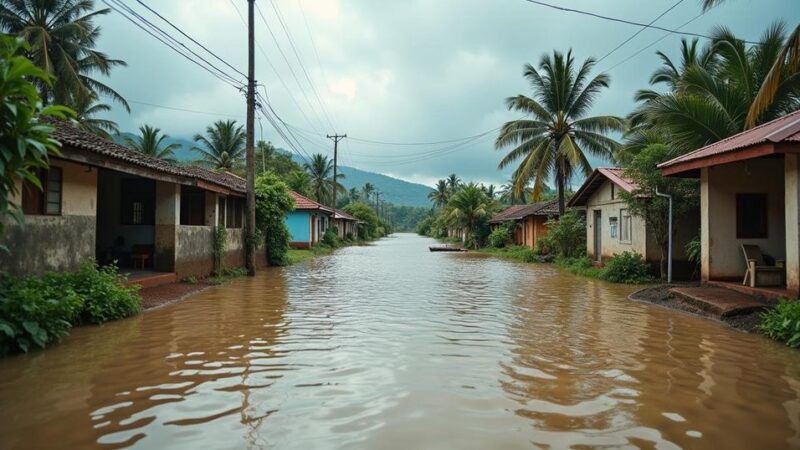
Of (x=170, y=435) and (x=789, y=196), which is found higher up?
(x=789, y=196)

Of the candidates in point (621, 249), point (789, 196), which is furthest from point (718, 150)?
point (621, 249)

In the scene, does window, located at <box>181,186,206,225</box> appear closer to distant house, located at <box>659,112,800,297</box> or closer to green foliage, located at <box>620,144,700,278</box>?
green foliage, located at <box>620,144,700,278</box>

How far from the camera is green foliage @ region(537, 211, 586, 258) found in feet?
77.2

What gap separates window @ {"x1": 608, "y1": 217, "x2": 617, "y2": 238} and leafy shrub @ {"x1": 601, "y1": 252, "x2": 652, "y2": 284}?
2464mm

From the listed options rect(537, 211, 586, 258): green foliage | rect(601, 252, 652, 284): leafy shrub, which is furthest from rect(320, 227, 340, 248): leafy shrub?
rect(601, 252, 652, 284): leafy shrub

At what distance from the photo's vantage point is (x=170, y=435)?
4.05 meters

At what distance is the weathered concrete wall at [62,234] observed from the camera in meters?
8.30

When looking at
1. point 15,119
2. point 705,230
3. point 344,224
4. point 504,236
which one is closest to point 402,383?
point 15,119

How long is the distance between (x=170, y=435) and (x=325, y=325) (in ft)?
15.0

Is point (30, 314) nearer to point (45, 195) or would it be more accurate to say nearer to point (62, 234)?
point (62, 234)

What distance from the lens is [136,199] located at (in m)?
16.3

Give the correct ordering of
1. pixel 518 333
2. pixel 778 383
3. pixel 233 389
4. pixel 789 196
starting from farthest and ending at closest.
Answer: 1. pixel 789 196
2. pixel 518 333
3. pixel 778 383
4. pixel 233 389

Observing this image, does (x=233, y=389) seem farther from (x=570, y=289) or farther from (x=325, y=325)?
(x=570, y=289)

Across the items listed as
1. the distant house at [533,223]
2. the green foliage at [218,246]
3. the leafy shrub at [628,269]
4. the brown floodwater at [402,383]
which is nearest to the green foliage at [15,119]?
the brown floodwater at [402,383]
